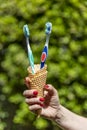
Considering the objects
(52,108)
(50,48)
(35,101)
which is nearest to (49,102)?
(52,108)

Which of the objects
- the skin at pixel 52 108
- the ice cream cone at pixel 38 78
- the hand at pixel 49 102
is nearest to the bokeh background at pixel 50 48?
the skin at pixel 52 108

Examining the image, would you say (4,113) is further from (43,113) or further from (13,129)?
(43,113)

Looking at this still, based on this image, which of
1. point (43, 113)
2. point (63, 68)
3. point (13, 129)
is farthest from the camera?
point (13, 129)

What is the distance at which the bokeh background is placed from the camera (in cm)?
422

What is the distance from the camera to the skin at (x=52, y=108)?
7.85 feet

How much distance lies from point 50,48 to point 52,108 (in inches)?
62.8

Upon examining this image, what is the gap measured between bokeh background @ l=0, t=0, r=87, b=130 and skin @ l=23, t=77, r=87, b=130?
1354 millimetres

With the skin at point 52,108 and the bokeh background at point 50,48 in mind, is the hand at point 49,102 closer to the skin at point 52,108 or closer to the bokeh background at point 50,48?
the skin at point 52,108

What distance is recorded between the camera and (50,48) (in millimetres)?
4242

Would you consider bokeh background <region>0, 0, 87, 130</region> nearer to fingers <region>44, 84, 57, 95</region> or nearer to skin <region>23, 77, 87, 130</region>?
skin <region>23, 77, 87, 130</region>

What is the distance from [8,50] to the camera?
4.30 metres

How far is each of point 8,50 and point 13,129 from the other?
64 centimetres

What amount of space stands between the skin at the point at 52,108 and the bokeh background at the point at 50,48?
1.35 m

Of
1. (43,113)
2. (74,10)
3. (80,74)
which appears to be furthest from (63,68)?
(43,113)
